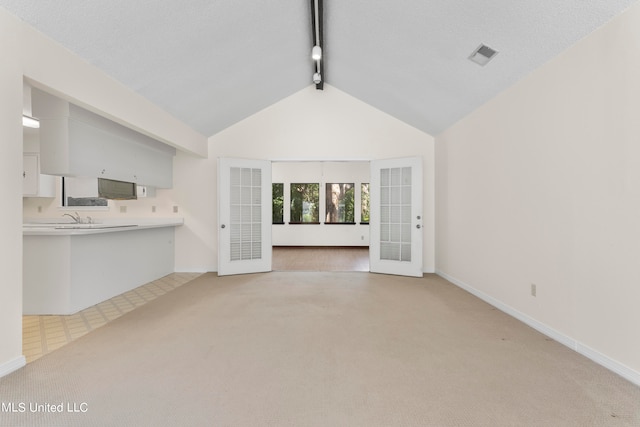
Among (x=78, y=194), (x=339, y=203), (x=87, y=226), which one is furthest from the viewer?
(x=339, y=203)

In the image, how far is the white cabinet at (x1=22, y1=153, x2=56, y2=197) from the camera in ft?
16.0

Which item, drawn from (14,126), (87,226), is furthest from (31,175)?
(14,126)

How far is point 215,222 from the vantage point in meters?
5.36

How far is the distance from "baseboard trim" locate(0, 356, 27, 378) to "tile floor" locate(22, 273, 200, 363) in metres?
0.10

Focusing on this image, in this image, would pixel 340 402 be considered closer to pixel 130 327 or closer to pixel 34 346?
pixel 130 327

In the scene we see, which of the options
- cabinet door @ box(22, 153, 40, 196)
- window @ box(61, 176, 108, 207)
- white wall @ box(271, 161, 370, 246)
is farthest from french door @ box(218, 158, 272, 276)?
white wall @ box(271, 161, 370, 246)

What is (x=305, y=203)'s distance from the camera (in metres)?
9.06

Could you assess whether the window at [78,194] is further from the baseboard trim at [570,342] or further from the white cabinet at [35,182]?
the baseboard trim at [570,342]

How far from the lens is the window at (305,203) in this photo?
9039 millimetres

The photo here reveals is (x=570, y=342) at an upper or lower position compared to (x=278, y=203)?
lower

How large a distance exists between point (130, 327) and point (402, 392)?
2.50 m

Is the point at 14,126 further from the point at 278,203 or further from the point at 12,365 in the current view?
the point at 278,203

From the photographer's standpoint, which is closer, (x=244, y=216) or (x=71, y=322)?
Result: (x=71, y=322)

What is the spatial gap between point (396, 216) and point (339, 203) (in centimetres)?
390
